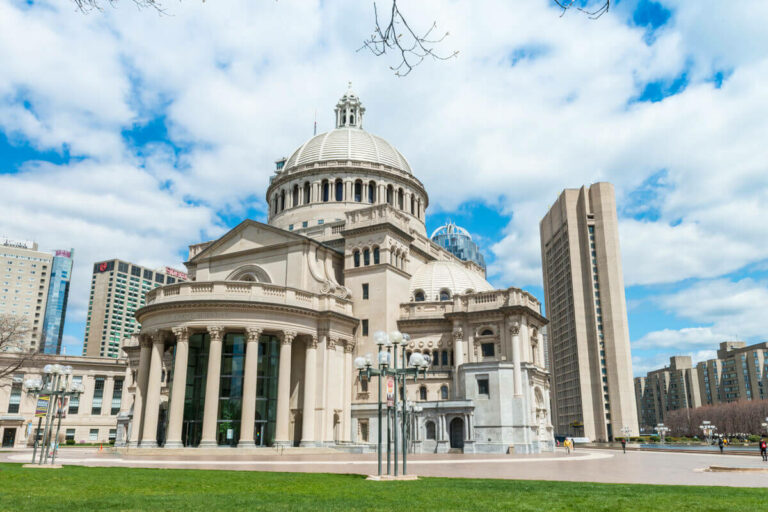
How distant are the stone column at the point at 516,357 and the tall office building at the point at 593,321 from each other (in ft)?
258

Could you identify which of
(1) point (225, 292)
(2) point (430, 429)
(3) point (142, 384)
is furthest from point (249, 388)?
(2) point (430, 429)

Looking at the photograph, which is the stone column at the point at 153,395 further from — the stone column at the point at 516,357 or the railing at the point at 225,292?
the stone column at the point at 516,357

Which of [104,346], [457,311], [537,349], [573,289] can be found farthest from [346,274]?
[104,346]

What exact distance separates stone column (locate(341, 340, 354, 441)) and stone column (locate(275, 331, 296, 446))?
6368mm

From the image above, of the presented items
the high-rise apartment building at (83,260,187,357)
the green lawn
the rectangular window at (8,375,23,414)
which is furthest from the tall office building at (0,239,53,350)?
the green lawn

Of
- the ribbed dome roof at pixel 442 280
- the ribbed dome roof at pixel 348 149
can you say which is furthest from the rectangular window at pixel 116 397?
the ribbed dome roof at pixel 442 280

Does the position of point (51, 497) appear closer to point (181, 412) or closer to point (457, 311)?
point (181, 412)

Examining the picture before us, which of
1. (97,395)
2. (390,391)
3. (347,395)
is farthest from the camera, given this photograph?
(97,395)

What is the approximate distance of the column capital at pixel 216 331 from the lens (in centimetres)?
4706

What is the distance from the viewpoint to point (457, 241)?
182 m

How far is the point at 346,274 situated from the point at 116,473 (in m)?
36.4

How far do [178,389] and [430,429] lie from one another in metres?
21.1

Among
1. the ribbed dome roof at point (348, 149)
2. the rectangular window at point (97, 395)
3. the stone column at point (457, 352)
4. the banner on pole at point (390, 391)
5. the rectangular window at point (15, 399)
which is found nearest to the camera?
the banner on pole at point (390, 391)

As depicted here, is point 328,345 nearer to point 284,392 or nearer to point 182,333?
point 284,392
